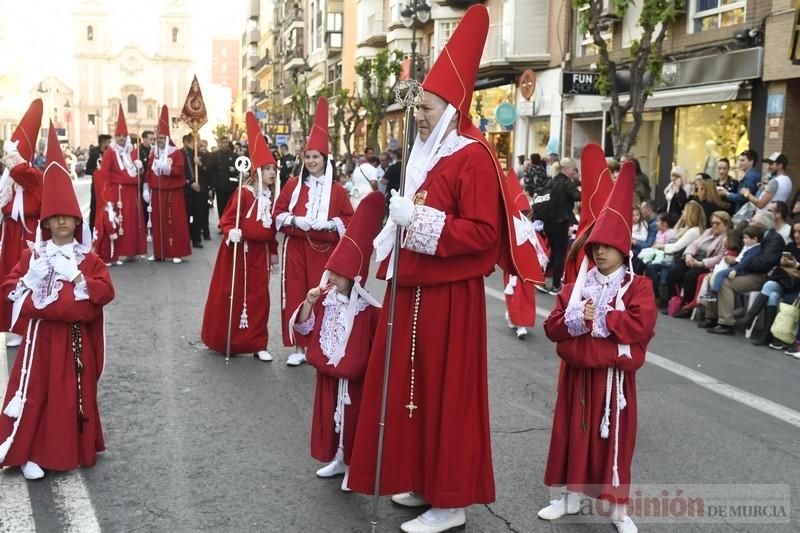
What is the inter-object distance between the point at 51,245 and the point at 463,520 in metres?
2.84

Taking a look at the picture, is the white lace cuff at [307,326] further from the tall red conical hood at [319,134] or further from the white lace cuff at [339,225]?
the tall red conical hood at [319,134]

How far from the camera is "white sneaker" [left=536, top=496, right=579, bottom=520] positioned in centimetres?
484

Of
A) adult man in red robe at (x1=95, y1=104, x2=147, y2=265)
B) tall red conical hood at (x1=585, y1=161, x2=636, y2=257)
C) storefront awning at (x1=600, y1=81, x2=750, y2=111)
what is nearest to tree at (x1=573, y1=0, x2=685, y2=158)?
storefront awning at (x1=600, y1=81, x2=750, y2=111)

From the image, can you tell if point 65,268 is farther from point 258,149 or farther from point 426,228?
point 258,149

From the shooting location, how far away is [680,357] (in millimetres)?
9094

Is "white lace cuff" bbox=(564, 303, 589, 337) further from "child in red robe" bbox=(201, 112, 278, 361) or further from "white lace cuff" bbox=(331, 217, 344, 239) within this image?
"child in red robe" bbox=(201, 112, 278, 361)

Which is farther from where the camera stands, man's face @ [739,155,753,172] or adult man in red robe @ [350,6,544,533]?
man's face @ [739,155,753,172]

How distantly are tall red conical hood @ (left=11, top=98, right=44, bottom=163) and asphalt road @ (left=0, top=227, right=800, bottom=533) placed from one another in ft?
6.72

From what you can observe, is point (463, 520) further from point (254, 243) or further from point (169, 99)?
point (169, 99)

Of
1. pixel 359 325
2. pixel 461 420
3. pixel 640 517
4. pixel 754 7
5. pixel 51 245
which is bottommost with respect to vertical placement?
pixel 640 517

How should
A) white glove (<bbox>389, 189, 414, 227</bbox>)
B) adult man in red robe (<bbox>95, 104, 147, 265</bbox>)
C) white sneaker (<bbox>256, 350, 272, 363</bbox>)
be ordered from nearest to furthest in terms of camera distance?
white glove (<bbox>389, 189, 414, 227</bbox>) → white sneaker (<bbox>256, 350, 272, 363</bbox>) → adult man in red robe (<bbox>95, 104, 147, 265</bbox>)

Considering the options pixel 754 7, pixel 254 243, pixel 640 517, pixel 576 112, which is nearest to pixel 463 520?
pixel 640 517

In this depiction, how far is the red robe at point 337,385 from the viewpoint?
5.19 metres

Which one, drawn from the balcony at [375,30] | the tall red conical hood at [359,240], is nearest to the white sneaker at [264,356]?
the tall red conical hood at [359,240]
